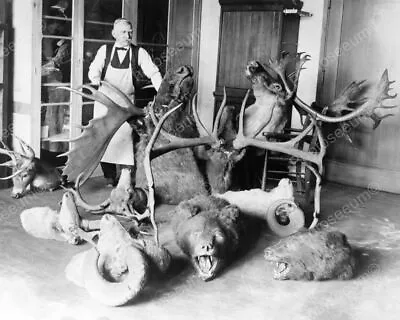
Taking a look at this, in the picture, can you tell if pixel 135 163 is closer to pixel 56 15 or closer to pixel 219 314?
pixel 56 15

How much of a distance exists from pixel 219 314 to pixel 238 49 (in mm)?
→ 4518

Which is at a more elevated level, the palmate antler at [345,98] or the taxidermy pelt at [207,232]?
the palmate antler at [345,98]

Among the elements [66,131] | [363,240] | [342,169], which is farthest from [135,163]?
[342,169]

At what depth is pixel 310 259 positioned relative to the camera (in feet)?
13.3

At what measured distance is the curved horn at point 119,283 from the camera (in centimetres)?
346

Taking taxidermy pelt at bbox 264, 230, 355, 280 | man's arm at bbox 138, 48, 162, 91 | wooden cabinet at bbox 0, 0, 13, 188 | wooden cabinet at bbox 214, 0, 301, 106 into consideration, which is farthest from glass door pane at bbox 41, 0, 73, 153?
taxidermy pelt at bbox 264, 230, 355, 280

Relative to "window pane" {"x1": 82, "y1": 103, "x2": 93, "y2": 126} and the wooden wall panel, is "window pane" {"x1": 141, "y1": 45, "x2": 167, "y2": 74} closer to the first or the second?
the wooden wall panel

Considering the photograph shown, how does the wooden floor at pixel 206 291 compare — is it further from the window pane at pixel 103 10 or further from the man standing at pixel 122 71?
the window pane at pixel 103 10

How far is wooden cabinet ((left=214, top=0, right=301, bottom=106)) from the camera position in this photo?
7059 millimetres

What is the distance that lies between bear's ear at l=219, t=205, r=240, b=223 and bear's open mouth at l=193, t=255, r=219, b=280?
1.58 ft

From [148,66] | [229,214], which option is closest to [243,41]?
[148,66]

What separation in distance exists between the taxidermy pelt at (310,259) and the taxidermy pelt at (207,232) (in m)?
0.31

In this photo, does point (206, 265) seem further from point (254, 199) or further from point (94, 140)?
point (94, 140)

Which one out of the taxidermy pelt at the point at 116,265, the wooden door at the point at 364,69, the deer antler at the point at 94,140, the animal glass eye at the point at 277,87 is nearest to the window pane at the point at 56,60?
the deer antler at the point at 94,140
